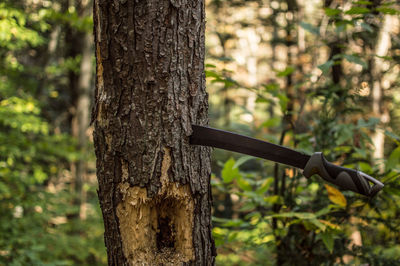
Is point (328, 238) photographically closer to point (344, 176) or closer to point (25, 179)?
point (344, 176)

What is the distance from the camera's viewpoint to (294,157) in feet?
3.98

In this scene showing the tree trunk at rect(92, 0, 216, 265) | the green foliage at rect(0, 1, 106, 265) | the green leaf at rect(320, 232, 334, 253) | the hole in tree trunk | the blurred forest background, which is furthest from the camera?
the green foliage at rect(0, 1, 106, 265)

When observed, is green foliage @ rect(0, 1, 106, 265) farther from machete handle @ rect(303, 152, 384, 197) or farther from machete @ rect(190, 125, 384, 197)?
machete handle @ rect(303, 152, 384, 197)

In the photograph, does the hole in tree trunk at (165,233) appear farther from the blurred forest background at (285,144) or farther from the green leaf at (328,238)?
the green leaf at (328,238)

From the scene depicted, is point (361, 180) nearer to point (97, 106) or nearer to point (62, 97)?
point (97, 106)

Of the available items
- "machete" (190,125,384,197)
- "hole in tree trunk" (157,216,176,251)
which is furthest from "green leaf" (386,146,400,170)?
"hole in tree trunk" (157,216,176,251)

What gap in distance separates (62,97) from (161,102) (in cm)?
900

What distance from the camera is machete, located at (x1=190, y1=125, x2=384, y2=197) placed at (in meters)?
1.17

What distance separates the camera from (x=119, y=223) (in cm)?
120

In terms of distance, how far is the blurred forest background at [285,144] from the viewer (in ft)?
6.26

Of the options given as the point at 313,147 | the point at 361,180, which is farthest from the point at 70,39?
the point at 361,180

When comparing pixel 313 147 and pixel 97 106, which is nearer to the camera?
pixel 97 106

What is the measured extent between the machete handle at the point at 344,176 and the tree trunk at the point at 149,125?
45 centimetres

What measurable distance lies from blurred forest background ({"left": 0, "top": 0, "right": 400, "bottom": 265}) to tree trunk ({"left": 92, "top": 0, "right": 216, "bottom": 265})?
550 mm
